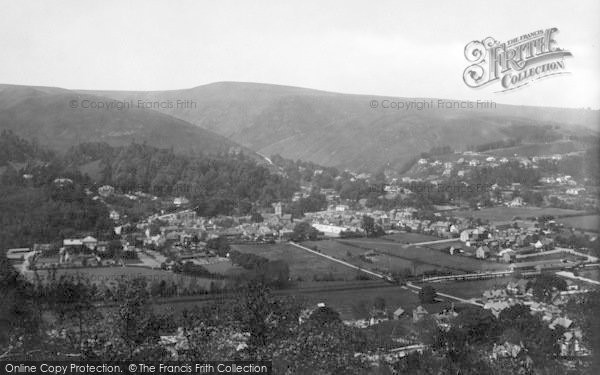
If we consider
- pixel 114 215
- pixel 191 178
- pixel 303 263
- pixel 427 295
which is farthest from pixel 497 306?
pixel 191 178

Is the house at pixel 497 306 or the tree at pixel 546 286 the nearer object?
the house at pixel 497 306

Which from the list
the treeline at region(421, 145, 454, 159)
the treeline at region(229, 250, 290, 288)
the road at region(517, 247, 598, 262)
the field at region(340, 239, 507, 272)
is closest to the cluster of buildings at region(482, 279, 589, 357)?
the field at region(340, 239, 507, 272)

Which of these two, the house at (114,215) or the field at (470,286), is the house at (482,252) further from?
the house at (114,215)

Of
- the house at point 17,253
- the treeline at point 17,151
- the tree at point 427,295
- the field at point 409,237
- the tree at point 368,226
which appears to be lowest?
the tree at point 427,295

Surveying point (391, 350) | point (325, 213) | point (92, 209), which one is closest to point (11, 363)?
point (391, 350)

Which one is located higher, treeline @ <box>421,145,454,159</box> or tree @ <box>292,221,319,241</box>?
treeline @ <box>421,145,454,159</box>

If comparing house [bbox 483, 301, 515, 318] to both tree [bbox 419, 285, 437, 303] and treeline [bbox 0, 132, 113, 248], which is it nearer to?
tree [bbox 419, 285, 437, 303]

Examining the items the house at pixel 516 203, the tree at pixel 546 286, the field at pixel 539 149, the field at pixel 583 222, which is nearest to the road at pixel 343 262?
the tree at pixel 546 286
